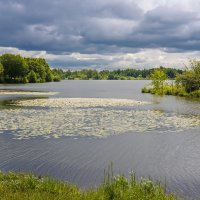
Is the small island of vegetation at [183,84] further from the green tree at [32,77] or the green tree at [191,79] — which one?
the green tree at [32,77]

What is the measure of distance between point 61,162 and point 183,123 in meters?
20.2

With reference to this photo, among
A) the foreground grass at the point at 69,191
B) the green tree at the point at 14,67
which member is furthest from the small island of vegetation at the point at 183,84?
the green tree at the point at 14,67

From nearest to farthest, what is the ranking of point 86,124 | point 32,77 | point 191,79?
1. point 86,124
2. point 191,79
3. point 32,77

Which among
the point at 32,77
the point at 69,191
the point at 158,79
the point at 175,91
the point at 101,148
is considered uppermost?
the point at 32,77

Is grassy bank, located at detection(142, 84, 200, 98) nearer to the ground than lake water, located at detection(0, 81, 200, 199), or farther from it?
farther from it

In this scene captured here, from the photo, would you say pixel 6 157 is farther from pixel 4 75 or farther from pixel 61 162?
pixel 4 75

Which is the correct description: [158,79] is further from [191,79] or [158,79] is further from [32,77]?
[32,77]

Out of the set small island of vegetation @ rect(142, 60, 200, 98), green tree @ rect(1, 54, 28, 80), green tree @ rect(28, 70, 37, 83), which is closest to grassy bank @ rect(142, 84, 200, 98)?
small island of vegetation @ rect(142, 60, 200, 98)

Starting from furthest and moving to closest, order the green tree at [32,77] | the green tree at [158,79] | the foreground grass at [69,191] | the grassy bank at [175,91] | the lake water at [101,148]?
the green tree at [32,77] → the green tree at [158,79] → the grassy bank at [175,91] → the lake water at [101,148] → the foreground grass at [69,191]

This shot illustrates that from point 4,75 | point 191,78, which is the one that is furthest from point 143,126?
point 4,75

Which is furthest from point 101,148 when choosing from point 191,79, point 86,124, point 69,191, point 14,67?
point 14,67

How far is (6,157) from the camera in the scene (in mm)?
21516

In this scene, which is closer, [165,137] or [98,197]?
[98,197]

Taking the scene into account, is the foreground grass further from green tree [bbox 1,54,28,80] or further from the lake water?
green tree [bbox 1,54,28,80]
